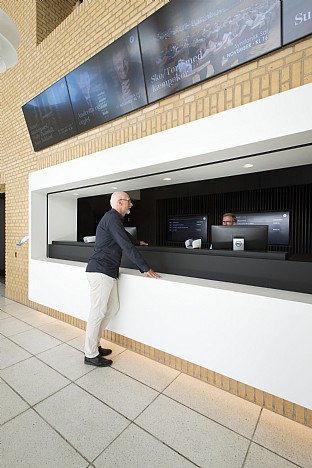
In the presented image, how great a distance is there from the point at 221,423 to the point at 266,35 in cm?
308

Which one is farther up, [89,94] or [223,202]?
[89,94]

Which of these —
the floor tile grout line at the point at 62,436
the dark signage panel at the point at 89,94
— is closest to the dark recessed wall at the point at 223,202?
the dark signage panel at the point at 89,94

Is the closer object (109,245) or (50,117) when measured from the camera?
(109,245)

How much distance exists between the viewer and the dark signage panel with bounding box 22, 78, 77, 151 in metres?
3.61

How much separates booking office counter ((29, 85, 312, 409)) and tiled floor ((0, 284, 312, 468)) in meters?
0.32

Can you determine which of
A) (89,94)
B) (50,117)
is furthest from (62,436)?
(50,117)

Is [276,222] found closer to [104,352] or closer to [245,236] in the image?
[245,236]

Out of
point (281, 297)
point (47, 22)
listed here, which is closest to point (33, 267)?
point (281, 297)

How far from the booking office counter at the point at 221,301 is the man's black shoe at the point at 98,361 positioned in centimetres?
33

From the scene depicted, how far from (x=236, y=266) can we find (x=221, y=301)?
377mm

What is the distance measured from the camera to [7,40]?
185 cm

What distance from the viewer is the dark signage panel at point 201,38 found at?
6.26 ft

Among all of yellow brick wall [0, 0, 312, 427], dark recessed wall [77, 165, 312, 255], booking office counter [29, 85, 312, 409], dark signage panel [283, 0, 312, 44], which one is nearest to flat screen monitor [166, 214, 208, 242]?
dark recessed wall [77, 165, 312, 255]

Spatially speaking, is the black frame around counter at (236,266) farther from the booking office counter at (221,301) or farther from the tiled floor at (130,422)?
the tiled floor at (130,422)
